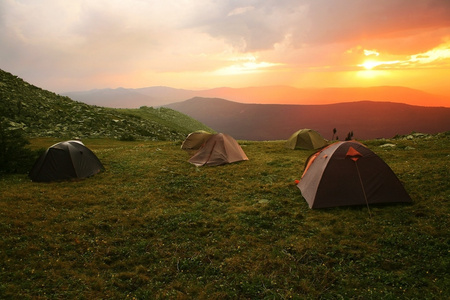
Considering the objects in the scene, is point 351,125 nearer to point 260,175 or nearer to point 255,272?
point 260,175

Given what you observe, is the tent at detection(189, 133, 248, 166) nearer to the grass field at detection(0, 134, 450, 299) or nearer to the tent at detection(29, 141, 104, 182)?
the grass field at detection(0, 134, 450, 299)

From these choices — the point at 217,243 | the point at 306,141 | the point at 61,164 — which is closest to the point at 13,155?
the point at 61,164

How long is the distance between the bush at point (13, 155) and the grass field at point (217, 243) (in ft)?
6.93

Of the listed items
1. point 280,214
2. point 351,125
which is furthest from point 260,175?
point 351,125

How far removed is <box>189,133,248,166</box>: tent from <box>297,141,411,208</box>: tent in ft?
32.0

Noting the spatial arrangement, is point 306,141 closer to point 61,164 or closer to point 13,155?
point 61,164

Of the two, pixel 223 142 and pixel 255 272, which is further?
pixel 223 142

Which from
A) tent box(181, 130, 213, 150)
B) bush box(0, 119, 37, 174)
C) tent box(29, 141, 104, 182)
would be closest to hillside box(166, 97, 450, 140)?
tent box(181, 130, 213, 150)

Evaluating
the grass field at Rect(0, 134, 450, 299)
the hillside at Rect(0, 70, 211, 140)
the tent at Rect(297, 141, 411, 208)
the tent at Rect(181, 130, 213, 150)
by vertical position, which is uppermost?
the hillside at Rect(0, 70, 211, 140)

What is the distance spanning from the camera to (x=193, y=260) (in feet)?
27.3

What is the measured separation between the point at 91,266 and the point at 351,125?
165m

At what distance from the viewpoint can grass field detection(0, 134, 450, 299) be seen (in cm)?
704

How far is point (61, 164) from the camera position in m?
16.6

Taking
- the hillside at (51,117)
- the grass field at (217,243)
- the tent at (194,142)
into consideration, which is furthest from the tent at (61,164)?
the hillside at (51,117)
